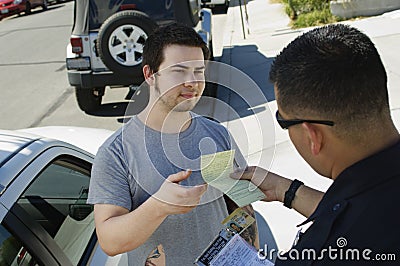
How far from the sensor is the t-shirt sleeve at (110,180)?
204 centimetres

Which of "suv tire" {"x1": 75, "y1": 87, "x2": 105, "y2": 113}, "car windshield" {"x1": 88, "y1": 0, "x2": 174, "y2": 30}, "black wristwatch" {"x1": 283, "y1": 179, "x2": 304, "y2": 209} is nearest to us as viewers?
"black wristwatch" {"x1": 283, "y1": 179, "x2": 304, "y2": 209}

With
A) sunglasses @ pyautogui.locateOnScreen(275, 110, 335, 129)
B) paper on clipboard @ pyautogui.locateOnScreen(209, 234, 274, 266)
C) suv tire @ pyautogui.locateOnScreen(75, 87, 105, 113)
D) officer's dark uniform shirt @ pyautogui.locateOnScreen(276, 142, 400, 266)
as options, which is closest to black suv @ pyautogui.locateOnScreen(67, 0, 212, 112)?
suv tire @ pyautogui.locateOnScreen(75, 87, 105, 113)

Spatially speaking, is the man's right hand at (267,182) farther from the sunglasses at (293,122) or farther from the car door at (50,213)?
the car door at (50,213)

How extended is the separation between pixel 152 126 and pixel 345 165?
92cm

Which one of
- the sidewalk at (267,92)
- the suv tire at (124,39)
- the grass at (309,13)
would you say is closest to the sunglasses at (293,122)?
the sidewalk at (267,92)

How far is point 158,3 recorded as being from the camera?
7.23 metres

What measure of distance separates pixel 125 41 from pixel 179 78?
15.8 ft

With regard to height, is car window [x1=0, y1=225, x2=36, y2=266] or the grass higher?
car window [x1=0, y1=225, x2=36, y2=266]

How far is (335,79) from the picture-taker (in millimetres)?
1506

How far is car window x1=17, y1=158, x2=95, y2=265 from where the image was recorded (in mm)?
2625

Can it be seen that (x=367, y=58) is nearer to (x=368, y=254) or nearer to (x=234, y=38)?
(x=368, y=254)

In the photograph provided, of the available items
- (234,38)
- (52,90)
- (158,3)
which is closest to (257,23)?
(234,38)

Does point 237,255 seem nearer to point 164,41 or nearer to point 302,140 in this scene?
point 302,140

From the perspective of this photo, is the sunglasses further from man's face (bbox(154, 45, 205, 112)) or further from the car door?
the car door
